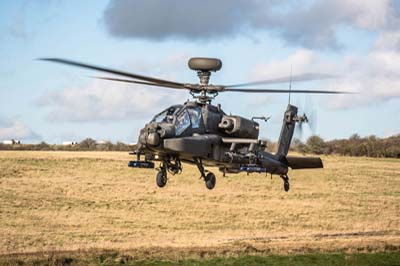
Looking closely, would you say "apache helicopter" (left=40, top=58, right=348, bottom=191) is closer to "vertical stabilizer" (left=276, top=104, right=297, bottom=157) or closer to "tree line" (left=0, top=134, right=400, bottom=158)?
"vertical stabilizer" (left=276, top=104, right=297, bottom=157)

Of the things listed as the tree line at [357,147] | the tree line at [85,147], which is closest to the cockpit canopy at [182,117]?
the tree line at [85,147]

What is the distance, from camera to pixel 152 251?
173 ft

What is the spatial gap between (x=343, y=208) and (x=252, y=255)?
75.2ft

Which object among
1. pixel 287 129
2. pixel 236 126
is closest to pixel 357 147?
pixel 287 129

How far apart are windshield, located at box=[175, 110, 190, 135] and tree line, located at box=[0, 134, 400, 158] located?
72.2 m

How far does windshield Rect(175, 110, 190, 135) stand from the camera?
103 feet

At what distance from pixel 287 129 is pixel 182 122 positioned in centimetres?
1014

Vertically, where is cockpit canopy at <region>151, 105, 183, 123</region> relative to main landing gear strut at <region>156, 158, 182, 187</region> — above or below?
above

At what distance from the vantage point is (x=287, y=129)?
133ft

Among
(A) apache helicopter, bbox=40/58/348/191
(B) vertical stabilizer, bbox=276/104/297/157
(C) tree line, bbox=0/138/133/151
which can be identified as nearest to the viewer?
(A) apache helicopter, bbox=40/58/348/191

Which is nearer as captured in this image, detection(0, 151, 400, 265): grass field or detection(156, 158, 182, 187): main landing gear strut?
detection(156, 158, 182, 187): main landing gear strut

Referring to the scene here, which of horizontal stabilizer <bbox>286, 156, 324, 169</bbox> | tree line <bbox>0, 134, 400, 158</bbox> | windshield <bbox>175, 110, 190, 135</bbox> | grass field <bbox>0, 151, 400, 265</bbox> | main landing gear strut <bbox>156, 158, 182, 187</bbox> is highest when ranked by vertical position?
tree line <bbox>0, 134, 400, 158</bbox>

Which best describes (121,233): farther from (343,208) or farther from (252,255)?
(343,208)

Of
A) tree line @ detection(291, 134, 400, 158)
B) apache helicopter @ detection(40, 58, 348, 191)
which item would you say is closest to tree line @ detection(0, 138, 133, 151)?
tree line @ detection(291, 134, 400, 158)
